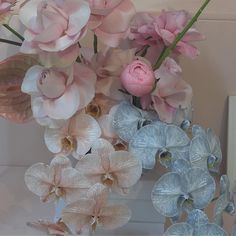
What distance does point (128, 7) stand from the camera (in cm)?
64

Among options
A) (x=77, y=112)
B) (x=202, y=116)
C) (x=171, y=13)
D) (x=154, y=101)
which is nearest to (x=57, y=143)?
(x=77, y=112)

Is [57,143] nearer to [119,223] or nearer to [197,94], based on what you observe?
[119,223]

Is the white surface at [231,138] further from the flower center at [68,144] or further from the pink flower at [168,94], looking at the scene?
the flower center at [68,144]

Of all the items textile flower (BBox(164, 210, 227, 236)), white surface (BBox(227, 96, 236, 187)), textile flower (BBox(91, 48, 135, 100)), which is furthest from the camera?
white surface (BBox(227, 96, 236, 187))

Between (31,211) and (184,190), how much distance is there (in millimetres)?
354

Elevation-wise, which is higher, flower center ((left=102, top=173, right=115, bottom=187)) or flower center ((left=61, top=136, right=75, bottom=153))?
flower center ((left=61, top=136, right=75, bottom=153))

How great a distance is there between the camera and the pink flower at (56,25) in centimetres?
59

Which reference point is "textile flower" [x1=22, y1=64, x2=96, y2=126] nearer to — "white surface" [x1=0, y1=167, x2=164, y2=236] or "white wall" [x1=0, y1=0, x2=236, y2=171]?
"white surface" [x1=0, y1=167, x2=164, y2=236]

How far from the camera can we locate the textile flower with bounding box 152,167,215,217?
0.60 m

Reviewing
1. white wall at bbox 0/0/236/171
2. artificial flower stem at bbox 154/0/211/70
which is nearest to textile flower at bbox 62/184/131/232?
artificial flower stem at bbox 154/0/211/70

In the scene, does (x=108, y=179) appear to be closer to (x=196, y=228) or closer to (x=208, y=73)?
(x=196, y=228)

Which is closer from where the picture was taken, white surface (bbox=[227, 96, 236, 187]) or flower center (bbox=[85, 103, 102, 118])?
flower center (bbox=[85, 103, 102, 118])

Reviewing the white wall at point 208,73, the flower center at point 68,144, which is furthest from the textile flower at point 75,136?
the white wall at point 208,73

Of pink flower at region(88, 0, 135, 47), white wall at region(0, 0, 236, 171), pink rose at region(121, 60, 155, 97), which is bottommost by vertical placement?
white wall at region(0, 0, 236, 171)
